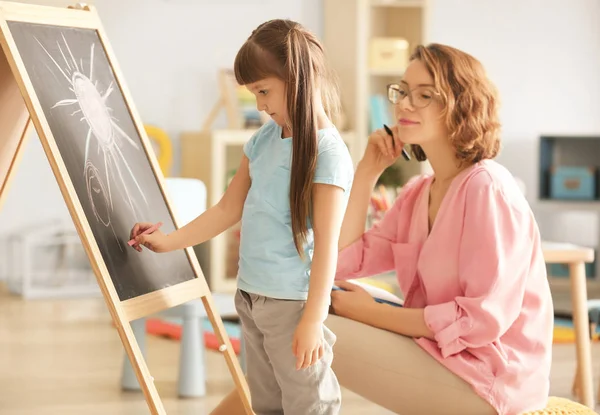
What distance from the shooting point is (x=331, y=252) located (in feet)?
5.46

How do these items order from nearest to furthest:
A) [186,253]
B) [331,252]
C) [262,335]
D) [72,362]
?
[331,252] → [262,335] → [186,253] → [72,362]

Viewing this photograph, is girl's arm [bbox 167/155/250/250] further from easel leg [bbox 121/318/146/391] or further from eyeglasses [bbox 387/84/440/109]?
easel leg [bbox 121/318/146/391]

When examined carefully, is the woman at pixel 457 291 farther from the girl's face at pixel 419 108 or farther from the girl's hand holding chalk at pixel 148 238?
the girl's hand holding chalk at pixel 148 238

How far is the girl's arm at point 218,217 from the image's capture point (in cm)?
188

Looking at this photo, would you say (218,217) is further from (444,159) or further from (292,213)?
(444,159)

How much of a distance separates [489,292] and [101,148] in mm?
830

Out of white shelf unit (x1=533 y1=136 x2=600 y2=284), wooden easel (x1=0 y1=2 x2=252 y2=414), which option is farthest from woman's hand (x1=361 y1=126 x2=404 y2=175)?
white shelf unit (x1=533 y1=136 x2=600 y2=284)

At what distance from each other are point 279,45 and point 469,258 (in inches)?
23.9

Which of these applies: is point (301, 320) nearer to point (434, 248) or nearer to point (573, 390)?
point (434, 248)

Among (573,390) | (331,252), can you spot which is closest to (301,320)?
(331,252)

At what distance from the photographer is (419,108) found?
81.1 inches

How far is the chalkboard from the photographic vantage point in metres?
1.85

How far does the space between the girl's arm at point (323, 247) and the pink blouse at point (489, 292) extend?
0.40m

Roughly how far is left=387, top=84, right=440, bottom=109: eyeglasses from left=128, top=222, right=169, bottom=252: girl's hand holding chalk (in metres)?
0.59
